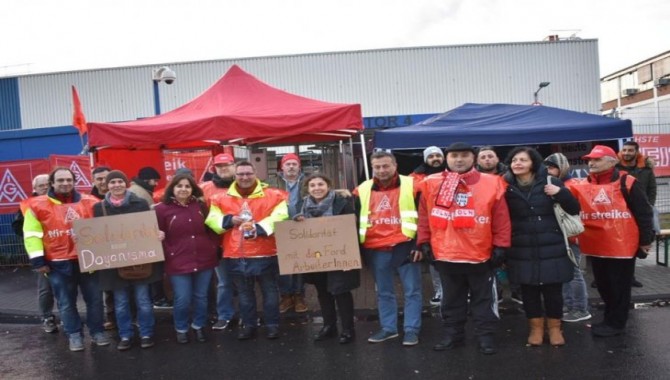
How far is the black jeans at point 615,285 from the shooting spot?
16.5 ft

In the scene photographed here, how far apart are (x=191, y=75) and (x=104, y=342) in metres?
22.6

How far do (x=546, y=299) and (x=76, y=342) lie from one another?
4461 millimetres

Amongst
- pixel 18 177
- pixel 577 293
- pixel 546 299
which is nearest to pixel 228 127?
pixel 546 299

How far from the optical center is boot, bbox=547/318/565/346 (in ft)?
16.0

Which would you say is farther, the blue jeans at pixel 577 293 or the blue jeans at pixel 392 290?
the blue jeans at pixel 577 293

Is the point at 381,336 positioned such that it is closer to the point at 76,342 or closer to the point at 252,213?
the point at 252,213

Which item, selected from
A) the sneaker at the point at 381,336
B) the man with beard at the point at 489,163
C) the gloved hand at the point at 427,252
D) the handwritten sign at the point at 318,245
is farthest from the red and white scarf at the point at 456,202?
the man with beard at the point at 489,163

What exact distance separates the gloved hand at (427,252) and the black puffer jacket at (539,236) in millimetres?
711

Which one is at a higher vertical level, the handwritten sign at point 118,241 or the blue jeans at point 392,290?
the handwritten sign at point 118,241

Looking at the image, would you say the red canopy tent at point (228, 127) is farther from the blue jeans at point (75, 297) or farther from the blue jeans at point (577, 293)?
the blue jeans at point (577, 293)

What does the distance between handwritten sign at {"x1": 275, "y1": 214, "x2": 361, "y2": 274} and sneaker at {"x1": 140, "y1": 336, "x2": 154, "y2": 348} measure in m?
1.52

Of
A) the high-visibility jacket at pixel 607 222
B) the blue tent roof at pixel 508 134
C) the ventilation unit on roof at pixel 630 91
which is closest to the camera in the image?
the high-visibility jacket at pixel 607 222

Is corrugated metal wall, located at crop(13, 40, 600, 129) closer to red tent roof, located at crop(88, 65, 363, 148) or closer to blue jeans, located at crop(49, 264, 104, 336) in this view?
red tent roof, located at crop(88, 65, 363, 148)

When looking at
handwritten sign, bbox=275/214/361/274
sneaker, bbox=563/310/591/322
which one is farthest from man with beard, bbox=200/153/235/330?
sneaker, bbox=563/310/591/322
